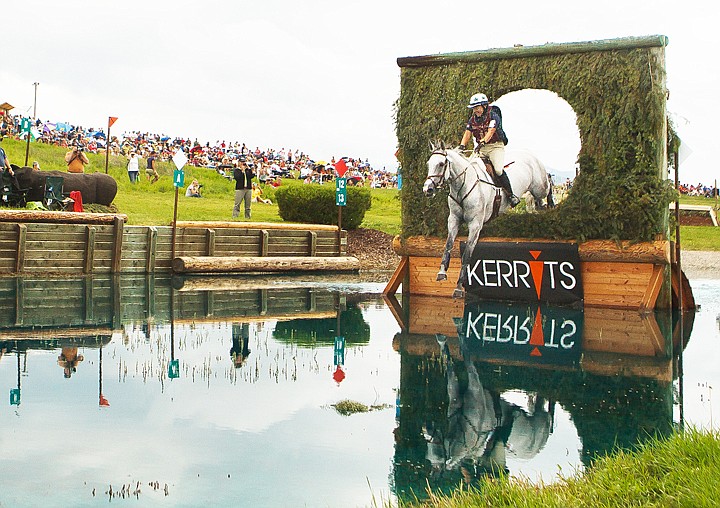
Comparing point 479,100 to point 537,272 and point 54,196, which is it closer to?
point 537,272

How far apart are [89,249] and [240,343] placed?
524 inches

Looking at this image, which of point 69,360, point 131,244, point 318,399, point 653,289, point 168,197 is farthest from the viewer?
point 168,197

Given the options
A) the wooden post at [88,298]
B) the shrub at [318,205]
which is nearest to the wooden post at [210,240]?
the wooden post at [88,298]

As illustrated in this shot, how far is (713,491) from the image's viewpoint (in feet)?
14.7

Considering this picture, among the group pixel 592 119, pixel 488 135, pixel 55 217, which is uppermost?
pixel 592 119

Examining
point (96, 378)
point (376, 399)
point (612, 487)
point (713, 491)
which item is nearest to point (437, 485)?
point (612, 487)

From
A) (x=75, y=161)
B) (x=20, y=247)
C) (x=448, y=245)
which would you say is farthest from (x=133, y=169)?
(x=448, y=245)

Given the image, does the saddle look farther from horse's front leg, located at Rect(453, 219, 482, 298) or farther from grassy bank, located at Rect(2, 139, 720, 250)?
grassy bank, located at Rect(2, 139, 720, 250)

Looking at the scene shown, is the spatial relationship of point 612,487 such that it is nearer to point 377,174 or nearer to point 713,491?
point 713,491

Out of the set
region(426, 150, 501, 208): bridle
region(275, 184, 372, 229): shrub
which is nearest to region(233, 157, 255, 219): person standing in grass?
region(275, 184, 372, 229): shrub

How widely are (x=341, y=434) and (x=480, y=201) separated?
35.0ft

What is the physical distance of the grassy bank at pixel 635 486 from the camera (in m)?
4.68

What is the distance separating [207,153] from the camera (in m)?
60.2

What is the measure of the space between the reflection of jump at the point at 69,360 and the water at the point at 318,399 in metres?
0.02
